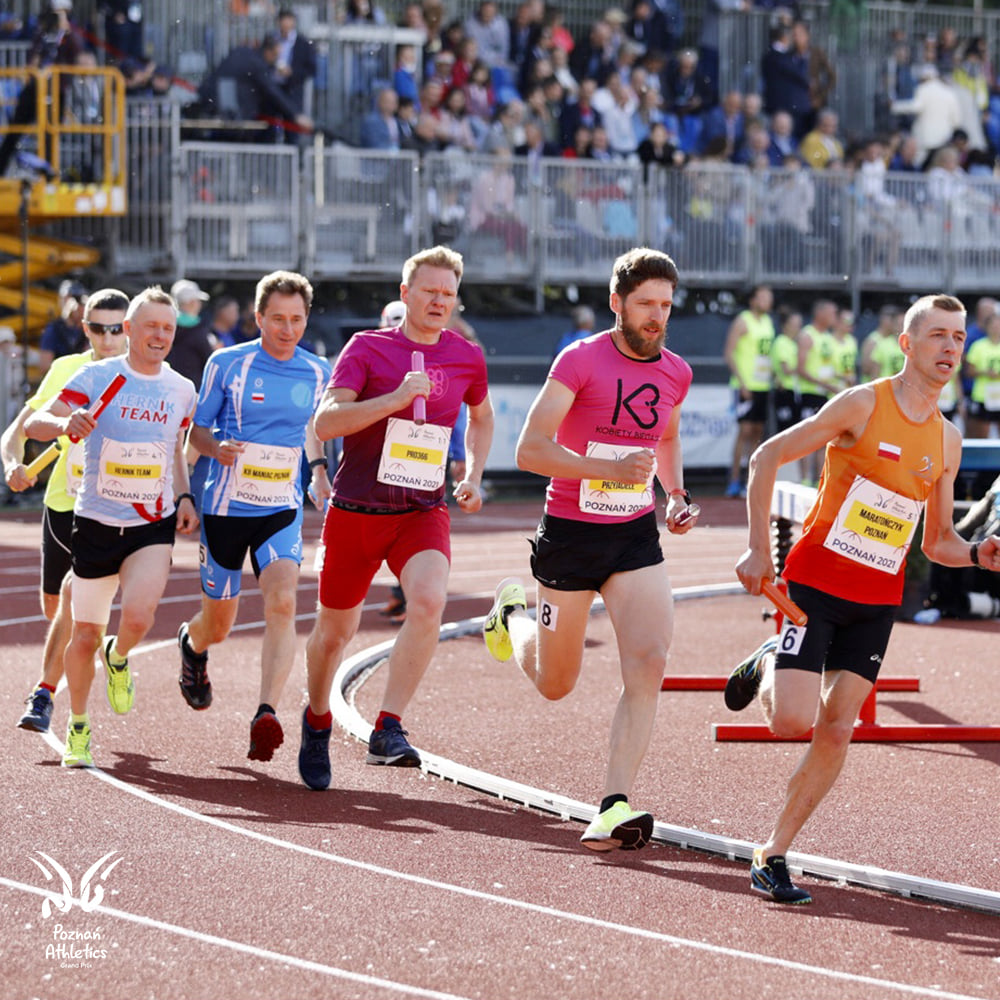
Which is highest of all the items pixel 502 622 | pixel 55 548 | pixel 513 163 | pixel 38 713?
pixel 513 163

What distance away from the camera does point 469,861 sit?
6.40 meters

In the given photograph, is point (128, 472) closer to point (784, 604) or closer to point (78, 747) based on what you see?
point (78, 747)

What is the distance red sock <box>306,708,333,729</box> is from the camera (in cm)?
756

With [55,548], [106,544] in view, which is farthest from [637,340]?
[55,548]

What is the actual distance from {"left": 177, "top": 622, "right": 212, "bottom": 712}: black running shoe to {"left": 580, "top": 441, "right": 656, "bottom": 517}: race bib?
2.48 m

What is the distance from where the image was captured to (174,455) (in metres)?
8.09

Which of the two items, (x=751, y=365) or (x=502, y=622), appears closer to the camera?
(x=502, y=622)

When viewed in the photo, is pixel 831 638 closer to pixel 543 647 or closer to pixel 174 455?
pixel 543 647

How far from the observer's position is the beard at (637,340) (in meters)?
6.68

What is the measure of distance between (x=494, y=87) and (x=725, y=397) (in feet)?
15.9

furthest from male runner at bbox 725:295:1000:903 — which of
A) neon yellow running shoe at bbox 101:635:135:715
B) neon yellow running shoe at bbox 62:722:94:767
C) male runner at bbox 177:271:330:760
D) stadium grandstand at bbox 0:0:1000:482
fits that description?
stadium grandstand at bbox 0:0:1000:482

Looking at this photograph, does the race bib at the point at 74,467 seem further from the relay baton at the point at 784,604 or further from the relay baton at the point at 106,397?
the relay baton at the point at 784,604

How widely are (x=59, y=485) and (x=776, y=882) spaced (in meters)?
4.06

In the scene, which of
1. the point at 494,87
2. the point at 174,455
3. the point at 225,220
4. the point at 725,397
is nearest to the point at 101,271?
the point at 225,220
